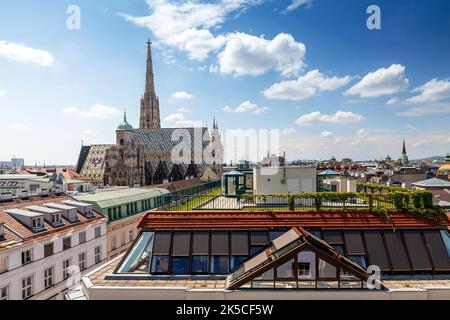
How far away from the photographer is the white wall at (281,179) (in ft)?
75.4

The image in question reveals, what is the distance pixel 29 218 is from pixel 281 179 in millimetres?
20488

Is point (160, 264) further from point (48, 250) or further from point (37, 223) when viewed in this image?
point (37, 223)

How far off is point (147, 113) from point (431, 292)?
376 ft

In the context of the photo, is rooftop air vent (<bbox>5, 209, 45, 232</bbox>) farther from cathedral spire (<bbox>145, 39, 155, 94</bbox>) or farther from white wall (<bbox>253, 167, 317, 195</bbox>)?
cathedral spire (<bbox>145, 39, 155, 94</bbox>)

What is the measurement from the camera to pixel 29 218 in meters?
23.8

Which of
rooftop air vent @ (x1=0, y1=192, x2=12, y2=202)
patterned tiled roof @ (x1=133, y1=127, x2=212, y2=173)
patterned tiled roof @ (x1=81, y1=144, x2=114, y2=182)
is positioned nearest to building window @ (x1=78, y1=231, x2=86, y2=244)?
rooftop air vent @ (x1=0, y1=192, x2=12, y2=202)

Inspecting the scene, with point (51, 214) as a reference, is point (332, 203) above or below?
above

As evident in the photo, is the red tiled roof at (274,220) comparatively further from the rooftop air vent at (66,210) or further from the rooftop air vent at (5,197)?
the rooftop air vent at (5,197)

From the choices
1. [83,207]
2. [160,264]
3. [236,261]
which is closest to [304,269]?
[236,261]

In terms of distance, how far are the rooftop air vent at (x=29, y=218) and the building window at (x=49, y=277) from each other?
11.1 feet

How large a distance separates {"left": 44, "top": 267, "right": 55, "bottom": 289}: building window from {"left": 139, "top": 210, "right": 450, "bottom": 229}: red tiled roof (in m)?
15.4

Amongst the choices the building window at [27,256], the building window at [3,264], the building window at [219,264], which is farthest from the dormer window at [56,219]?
the building window at [219,264]
